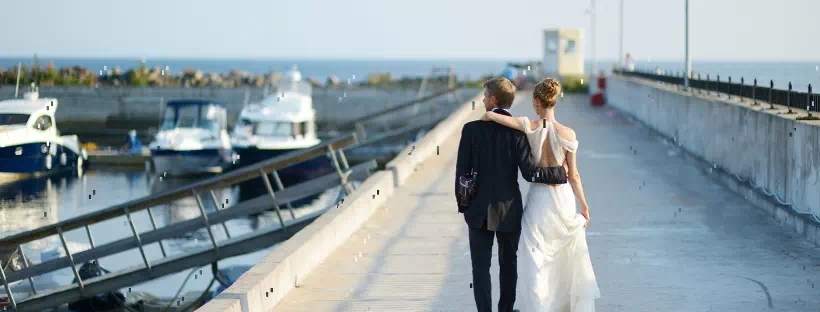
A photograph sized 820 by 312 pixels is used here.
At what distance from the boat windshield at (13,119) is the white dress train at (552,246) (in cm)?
3436

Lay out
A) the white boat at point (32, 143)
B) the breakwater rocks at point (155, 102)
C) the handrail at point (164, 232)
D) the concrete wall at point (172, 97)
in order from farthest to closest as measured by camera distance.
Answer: the concrete wall at point (172, 97), the breakwater rocks at point (155, 102), the white boat at point (32, 143), the handrail at point (164, 232)

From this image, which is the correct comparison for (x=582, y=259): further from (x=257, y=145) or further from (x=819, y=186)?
(x=257, y=145)

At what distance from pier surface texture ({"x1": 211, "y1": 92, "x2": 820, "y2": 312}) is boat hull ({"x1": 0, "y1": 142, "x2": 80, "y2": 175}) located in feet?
74.4

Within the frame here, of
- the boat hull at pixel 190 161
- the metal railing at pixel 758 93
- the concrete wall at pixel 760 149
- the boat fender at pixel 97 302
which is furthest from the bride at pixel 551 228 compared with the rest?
the boat hull at pixel 190 161

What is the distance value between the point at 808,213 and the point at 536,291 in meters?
5.81

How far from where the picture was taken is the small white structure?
6575 cm

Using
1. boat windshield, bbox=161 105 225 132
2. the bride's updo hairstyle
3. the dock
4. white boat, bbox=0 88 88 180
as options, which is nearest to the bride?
the bride's updo hairstyle

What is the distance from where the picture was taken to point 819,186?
12562 mm

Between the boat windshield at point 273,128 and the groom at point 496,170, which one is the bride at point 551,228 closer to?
the groom at point 496,170

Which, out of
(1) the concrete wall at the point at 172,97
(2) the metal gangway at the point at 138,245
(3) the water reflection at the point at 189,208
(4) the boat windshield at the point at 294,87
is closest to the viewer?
(2) the metal gangway at the point at 138,245

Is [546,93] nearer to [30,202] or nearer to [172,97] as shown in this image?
[30,202]

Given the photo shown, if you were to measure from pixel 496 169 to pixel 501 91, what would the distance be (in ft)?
1.75

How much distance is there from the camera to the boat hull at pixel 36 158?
125 ft

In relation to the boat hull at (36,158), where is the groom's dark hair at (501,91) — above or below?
above
